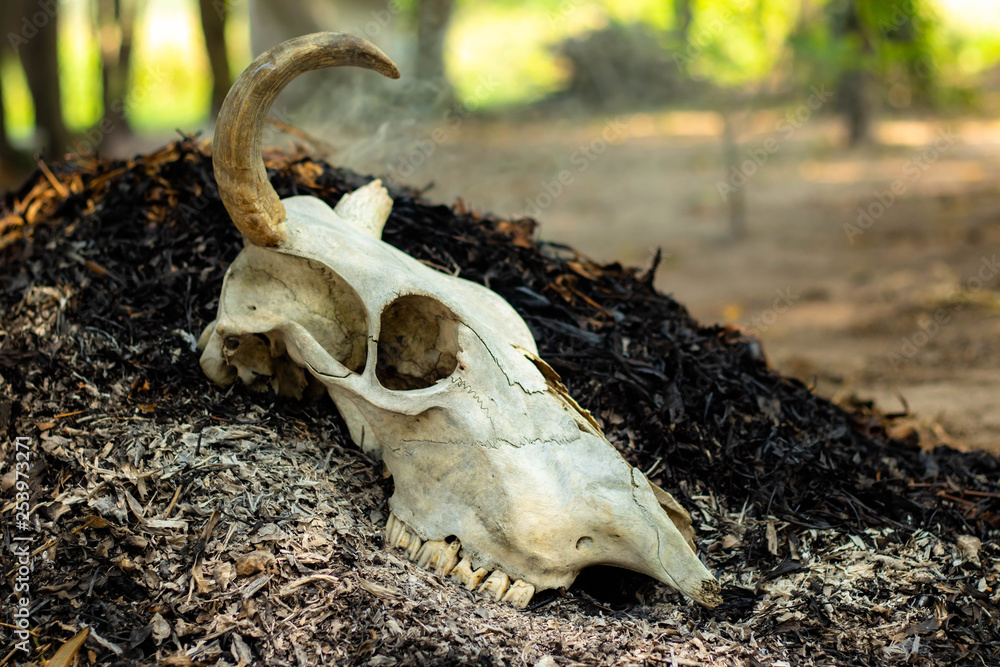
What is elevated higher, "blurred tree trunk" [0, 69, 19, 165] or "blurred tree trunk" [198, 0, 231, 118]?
"blurred tree trunk" [198, 0, 231, 118]

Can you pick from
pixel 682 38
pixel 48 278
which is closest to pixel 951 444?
pixel 48 278

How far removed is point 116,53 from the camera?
14.1 meters

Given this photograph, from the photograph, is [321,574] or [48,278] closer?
[321,574]

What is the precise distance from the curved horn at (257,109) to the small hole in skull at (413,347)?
0.49m

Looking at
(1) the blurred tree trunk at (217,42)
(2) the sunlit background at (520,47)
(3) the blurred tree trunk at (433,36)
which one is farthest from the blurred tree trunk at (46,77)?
(3) the blurred tree trunk at (433,36)

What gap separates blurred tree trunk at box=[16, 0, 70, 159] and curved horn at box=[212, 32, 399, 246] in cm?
951

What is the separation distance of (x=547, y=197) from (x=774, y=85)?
316 cm

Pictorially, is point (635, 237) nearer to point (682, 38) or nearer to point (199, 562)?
point (682, 38)

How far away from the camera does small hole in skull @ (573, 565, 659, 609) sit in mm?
2420

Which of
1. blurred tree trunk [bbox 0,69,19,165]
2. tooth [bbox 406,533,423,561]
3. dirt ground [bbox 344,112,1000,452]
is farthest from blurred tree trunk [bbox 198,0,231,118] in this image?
tooth [bbox 406,533,423,561]

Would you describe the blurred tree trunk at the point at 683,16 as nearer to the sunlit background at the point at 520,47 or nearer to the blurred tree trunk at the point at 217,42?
the sunlit background at the point at 520,47

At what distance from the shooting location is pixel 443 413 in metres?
2.25

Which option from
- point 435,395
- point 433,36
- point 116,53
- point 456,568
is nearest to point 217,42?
point 433,36

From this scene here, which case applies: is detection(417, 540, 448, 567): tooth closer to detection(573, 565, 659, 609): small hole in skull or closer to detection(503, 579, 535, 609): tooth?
detection(503, 579, 535, 609): tooth
